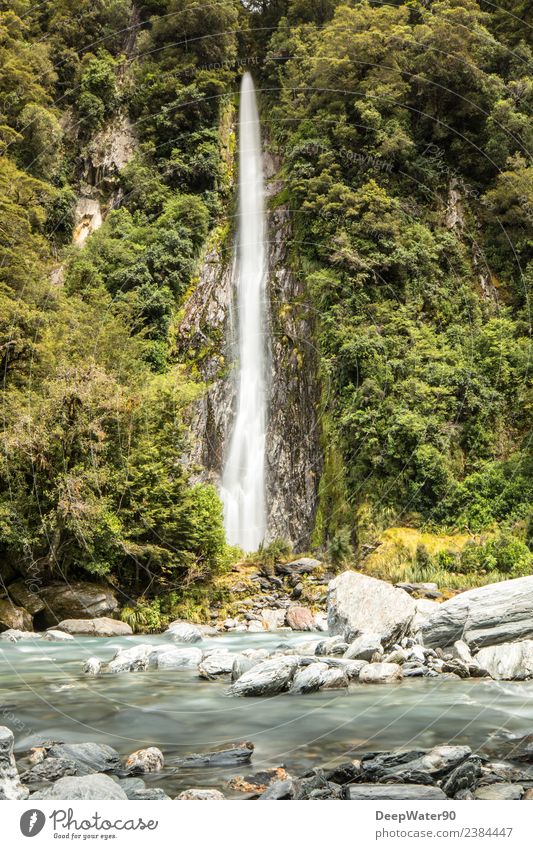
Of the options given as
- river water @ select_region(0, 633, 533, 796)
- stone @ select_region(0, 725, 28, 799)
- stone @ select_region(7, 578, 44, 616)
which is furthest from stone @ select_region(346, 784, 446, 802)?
stone @ select_region(7, 578, 44, 616)

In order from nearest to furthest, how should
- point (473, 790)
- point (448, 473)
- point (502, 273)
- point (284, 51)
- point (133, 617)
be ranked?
point (473, 790)
point (133, 617)
point (448, 473)
point (502, 273)
point (284, 51)

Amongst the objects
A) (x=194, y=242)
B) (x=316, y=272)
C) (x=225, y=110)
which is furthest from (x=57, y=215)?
(x=316, y=272)

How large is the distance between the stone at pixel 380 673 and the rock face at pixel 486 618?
204cm

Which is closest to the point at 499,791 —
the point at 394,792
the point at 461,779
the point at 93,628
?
the point at 461,779

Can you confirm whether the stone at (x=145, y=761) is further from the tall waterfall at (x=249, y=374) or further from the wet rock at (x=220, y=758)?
the tall waterfall at (x=249, y=374)

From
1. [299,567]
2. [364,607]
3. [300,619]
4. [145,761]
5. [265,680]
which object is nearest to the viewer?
[145,761]

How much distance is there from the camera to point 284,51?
38344 millimetres

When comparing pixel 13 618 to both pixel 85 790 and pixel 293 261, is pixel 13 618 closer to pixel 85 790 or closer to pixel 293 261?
pixel 85 790

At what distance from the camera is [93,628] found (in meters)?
15.3

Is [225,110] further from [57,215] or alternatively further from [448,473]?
[448,473]

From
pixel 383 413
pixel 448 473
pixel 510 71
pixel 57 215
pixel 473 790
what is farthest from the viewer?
pixel 57 215

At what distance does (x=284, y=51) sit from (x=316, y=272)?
20062 mm

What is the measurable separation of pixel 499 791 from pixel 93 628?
1265 centimetres

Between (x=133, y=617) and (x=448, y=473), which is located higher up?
(x=448, y=473)
